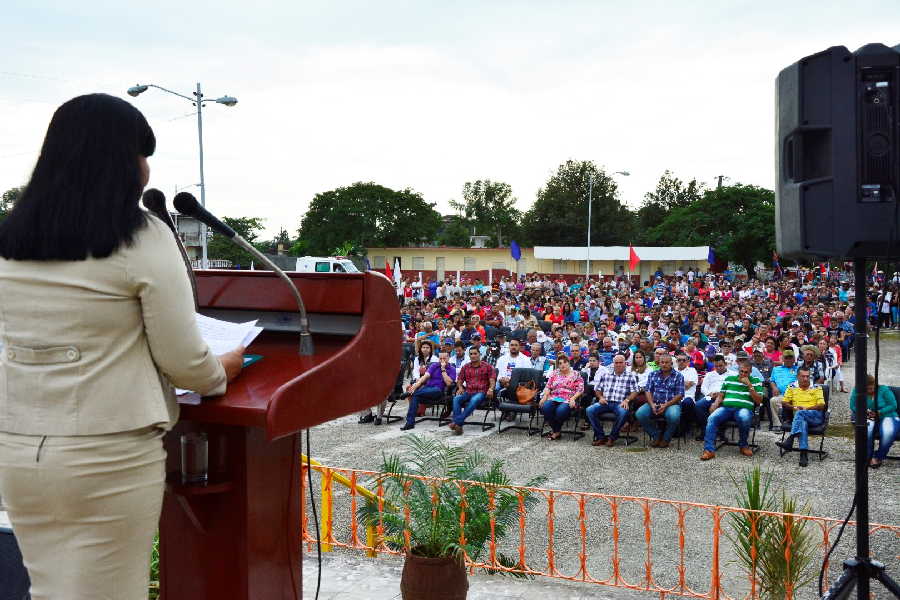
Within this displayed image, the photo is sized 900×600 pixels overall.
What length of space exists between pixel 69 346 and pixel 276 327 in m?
0.67

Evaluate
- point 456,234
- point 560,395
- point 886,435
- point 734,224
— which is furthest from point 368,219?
point 886,435

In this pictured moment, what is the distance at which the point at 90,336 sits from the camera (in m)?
1.49

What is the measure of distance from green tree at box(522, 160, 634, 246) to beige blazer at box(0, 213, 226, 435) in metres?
61.8

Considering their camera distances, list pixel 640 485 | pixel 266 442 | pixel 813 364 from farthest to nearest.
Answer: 1. pixel 813 364
2. pixel 640 485
3. pixel 266 442

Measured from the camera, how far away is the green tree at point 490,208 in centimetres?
7256

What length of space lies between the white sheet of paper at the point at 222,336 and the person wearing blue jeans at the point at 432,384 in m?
9.37

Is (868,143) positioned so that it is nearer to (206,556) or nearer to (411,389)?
(206,556)

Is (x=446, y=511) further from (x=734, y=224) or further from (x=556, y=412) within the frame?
(x=734, y=224)

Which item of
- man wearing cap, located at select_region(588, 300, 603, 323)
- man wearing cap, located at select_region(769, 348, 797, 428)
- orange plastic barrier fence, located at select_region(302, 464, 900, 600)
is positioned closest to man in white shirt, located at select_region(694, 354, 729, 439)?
man wearing cap, located at select_region(769, 348, 797, 428)

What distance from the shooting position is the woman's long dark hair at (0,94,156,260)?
1479 mm

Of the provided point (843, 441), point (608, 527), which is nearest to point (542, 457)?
point (608, 527)

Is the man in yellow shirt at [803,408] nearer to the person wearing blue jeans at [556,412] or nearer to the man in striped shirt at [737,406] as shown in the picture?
the man in striped shirt at [737,406]

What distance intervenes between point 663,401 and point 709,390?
59 centimetres

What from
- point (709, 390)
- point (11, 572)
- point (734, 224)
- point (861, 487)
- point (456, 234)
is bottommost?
point (709, 390)
